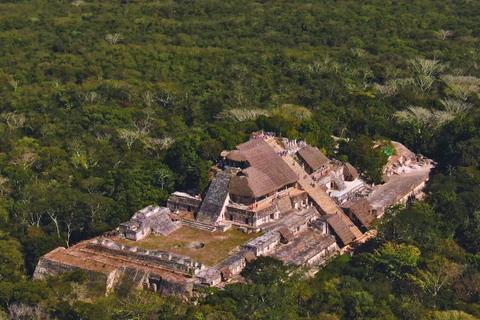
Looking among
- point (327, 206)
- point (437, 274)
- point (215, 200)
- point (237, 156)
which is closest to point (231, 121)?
point (237, 156)

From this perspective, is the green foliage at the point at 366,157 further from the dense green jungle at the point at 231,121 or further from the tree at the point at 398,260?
the tree at the point at 398,260

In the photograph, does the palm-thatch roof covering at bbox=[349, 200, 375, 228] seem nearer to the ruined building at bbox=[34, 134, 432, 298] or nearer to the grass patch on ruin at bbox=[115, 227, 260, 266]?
the ruined building at bbox=[34, 134, 432, 298]

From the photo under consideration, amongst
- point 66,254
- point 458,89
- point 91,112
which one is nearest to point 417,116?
point 458,89

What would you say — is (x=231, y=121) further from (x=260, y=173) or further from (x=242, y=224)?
(x=242, y=224)

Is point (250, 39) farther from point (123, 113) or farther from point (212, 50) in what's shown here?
point (123, 113)

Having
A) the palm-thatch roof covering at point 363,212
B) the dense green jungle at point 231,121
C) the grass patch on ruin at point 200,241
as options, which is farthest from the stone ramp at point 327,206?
the grass patch on ruin at point 200,241

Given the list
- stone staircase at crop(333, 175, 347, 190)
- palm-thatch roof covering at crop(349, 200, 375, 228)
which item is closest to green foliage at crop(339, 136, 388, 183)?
stone staircase at crop(333, 175, 347, 190)
